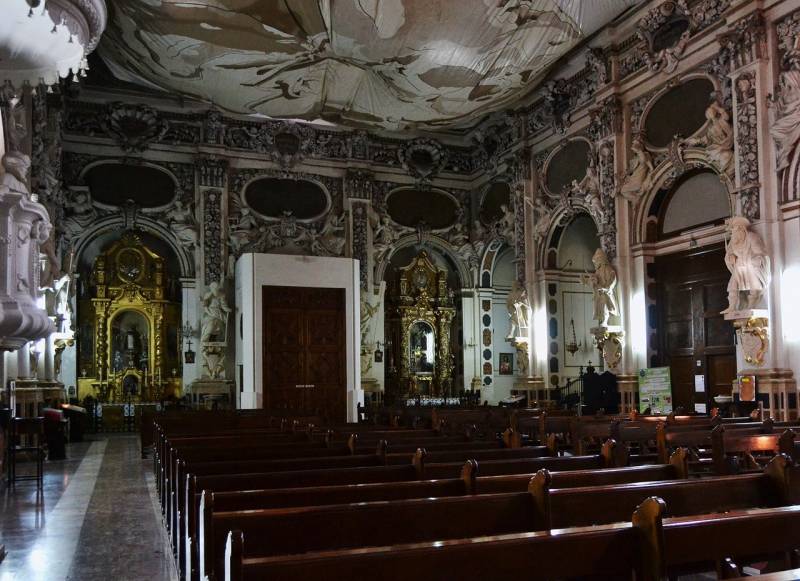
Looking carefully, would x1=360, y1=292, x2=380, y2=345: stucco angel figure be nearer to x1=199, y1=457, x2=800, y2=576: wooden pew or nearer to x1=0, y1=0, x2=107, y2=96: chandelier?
x1=0, y1=0, x2=107, y2=96: chandelier

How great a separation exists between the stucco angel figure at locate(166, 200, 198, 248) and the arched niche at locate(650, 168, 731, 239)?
11.2m

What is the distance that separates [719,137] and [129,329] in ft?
48.0

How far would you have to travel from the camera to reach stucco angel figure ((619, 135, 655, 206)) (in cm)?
1441

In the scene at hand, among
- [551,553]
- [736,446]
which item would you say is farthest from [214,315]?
[551,553]

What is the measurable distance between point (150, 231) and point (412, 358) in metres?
7.91

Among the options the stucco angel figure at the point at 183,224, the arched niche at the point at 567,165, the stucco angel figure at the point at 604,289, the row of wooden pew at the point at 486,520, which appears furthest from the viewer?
the stucco angel figure at the point at 183,224

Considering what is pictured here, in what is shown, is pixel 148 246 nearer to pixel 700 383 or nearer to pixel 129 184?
pixel 129 184

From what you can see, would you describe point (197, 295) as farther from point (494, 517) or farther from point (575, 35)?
point (494, 517)

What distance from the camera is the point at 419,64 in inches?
596

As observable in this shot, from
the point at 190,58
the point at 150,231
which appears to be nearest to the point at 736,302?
the point at 190,58

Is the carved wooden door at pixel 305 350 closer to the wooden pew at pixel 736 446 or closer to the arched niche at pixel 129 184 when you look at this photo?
the arched niche at pixel 129 184

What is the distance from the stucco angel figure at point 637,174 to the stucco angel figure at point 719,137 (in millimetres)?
1615

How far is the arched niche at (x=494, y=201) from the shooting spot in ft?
65.4

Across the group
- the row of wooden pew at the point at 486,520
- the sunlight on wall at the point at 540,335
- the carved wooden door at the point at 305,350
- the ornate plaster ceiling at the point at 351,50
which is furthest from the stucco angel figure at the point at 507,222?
the row of wooden pew at the point at 486,520
